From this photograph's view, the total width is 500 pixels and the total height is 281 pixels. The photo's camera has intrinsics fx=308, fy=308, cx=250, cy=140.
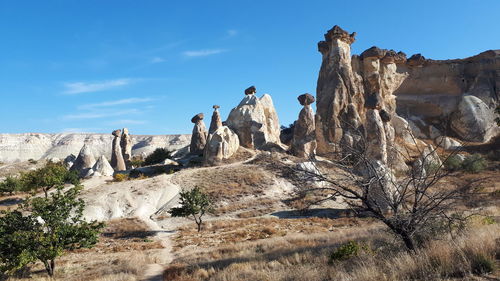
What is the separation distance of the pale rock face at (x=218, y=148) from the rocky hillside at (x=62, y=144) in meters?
76.3

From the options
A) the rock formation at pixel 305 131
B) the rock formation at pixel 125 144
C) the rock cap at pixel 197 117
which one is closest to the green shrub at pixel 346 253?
the rock formation at pixel 305 131

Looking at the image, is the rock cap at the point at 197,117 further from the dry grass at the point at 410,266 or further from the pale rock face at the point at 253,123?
the dry grass at the point at 410,266

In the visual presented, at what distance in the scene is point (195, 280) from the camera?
31.1 feet

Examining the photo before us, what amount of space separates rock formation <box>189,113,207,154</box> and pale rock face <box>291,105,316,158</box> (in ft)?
47.7

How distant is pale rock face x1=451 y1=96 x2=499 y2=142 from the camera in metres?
48.2

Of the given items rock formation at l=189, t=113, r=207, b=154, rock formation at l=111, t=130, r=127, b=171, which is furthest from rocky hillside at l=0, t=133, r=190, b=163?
rock formation at l=189, t=113, r=207, b=154

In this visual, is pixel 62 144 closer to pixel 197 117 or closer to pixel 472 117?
pixel 197 117

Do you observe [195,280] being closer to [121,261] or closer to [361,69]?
[121,261]

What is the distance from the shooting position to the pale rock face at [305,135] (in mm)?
42750

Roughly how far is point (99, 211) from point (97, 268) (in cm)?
1510

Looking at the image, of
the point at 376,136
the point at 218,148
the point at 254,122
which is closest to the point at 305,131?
the point at 254,122

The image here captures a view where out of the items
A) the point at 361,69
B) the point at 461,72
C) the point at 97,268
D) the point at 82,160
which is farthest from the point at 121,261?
the point at 461,72

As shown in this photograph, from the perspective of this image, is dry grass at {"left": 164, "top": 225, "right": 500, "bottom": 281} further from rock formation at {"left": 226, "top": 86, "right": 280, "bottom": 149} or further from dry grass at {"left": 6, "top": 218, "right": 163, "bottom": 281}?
rock formation at {"left": 226, "top": 86, "right": 280, "bottom": 149}

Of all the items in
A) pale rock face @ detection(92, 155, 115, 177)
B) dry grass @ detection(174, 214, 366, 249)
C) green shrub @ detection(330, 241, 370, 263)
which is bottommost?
dry grass @ detection(174, 214, 366, 249)
